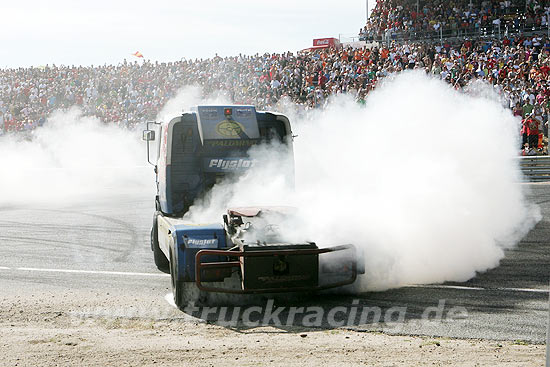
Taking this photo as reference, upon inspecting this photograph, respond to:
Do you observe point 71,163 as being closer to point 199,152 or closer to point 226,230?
point 199,152

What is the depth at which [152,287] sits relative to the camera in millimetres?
8352

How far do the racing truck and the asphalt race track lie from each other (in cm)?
40

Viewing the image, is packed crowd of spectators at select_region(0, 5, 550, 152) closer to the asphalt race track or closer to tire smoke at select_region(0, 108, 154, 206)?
tire smoke at select_region(0, 108, 154, 206)

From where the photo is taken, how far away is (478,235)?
30.2 ft

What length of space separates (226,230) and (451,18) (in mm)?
23084

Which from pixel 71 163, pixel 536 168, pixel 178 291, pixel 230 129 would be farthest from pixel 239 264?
pixel 71 163

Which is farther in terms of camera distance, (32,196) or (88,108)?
(88,108)

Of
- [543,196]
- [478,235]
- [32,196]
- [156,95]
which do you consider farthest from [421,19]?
[478,235]

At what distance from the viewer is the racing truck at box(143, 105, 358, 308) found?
22.4 ft

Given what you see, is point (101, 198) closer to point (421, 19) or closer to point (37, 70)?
point (421, 19)

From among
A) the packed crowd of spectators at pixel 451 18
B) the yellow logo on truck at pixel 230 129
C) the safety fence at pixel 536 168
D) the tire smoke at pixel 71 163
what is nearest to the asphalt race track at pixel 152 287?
the yellow logo on truck at pixel 230 129

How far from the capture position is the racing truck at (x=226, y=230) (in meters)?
6.82

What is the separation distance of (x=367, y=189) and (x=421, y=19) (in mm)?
21817

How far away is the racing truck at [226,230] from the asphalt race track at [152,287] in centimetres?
40
